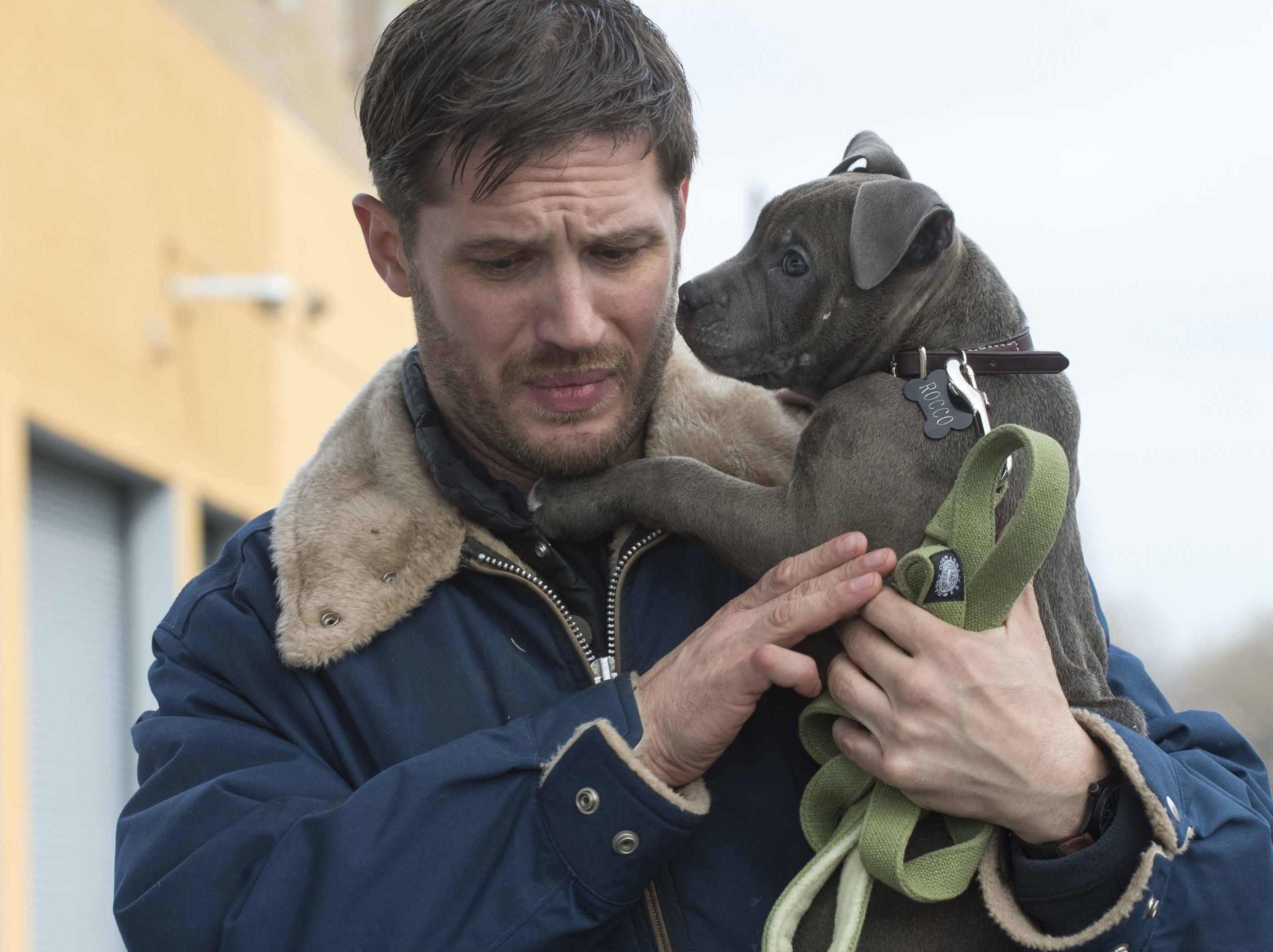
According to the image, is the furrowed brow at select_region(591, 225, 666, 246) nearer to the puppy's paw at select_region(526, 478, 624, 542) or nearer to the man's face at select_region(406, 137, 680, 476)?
the man's face at select_region(406, 137, 680, 476)

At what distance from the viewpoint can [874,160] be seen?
137 inches

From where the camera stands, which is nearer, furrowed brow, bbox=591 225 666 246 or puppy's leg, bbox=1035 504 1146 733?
puppy's leg, bbox=1035 504 1146 733

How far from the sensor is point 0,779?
307 inches

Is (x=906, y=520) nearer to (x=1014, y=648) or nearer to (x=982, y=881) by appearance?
(x=1014, y=648)

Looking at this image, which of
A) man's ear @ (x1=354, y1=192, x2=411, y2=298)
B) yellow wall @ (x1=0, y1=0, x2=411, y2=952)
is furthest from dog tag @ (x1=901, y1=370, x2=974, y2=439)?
yellow wall @ (x1=0, y1=0, x2=411, y2=952)

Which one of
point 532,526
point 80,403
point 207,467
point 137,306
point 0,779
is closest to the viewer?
point 532,526

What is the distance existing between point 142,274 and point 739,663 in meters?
8.80

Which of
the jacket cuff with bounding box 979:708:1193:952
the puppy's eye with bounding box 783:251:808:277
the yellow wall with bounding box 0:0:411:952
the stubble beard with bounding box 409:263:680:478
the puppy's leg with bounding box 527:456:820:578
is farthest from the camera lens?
the yellow wall with bounding box 0:0:411:952

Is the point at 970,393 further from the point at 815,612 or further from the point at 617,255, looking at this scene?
the point at 617,255

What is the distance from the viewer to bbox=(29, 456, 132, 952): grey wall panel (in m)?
8.86

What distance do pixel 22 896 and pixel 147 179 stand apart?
496 centimetres

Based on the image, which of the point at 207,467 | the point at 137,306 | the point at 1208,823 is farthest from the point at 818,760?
the point at 207,467

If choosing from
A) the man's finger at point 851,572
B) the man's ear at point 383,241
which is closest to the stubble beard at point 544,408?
the man's ear at point 383,241

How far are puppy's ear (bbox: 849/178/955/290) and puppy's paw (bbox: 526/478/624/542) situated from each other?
0.70 meters
